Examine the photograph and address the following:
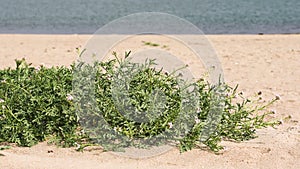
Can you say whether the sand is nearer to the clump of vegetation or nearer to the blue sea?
the clump of vegetation

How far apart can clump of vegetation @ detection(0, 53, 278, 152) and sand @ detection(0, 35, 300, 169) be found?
118 mm

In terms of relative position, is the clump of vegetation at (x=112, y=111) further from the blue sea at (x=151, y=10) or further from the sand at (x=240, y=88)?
the blue sea at (x=151, y=10)

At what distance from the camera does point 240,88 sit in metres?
5.76

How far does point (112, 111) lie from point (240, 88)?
231cm

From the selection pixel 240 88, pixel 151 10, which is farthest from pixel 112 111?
pixel 151 10

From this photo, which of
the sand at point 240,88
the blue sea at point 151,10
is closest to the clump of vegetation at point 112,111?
the sand at point 240,88

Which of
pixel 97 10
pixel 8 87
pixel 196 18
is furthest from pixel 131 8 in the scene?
pixel 8 87

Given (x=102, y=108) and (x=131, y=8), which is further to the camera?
(x=131, y=8)

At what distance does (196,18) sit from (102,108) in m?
10.1

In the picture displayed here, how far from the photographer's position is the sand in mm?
3617

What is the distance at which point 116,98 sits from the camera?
147 inches

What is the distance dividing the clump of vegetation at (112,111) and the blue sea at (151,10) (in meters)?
7.47

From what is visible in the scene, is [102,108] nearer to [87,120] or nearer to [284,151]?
[87,120]

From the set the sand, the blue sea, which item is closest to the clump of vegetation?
the sand
